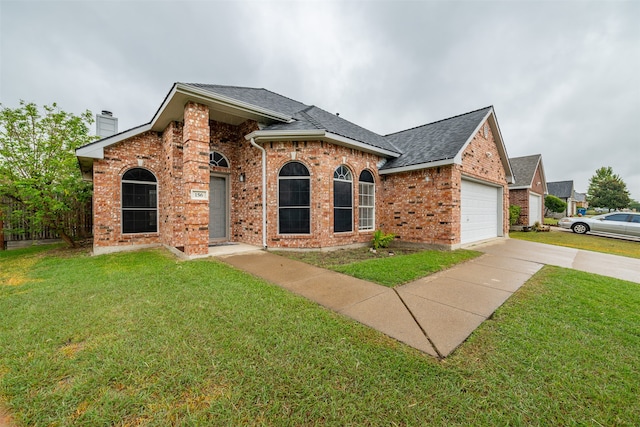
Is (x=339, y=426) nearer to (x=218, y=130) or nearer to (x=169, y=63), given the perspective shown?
(x=218, y=130)

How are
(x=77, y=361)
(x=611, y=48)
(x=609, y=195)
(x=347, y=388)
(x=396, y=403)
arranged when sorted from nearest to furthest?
(x=396, y=403)
(x=347, y=388)
(x=77, y=361)
(x=611, y=48)
(x=609, y=195)

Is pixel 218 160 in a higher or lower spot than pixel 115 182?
higher

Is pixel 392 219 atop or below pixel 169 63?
below

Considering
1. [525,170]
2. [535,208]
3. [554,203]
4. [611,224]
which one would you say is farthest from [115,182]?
[554,203]

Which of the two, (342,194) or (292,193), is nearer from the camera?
(292,193)

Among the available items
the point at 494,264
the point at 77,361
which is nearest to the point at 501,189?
the point at 494,264

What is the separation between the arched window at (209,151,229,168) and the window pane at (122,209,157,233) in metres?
2.75

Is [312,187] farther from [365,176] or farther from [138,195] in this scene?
[138,195]

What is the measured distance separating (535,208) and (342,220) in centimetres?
1901

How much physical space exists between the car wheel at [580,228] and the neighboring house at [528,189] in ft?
7.54

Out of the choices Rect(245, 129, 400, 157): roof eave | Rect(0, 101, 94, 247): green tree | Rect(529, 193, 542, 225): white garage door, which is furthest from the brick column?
Rect(529, 193, 542, 225): white garage door

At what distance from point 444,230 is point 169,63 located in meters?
16.0

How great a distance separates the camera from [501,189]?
445 inches

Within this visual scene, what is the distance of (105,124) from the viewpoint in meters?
11.2
